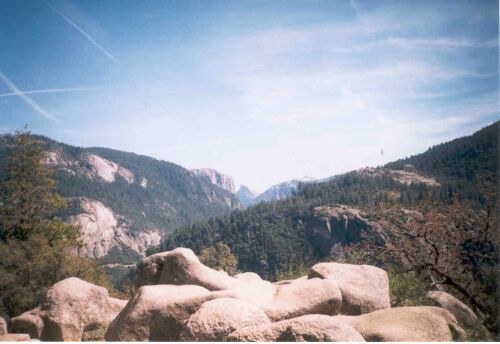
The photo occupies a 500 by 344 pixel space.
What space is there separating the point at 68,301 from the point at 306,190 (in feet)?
615

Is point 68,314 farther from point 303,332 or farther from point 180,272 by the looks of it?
point 303,332

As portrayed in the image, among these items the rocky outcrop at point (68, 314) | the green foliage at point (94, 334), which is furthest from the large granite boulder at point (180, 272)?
the green foliage at point (94, 334)

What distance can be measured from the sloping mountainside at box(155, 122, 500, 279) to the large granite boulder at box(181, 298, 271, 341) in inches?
4801

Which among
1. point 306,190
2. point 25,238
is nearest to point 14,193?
point 25,238

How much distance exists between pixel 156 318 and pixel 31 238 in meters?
21.2

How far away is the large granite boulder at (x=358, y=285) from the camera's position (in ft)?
33.1

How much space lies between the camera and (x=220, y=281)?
36.1 feet

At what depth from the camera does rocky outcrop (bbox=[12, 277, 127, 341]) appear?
11.5 m

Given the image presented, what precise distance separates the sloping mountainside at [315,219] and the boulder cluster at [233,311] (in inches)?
4641

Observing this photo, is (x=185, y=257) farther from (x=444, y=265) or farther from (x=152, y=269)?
(x=444, y=265)

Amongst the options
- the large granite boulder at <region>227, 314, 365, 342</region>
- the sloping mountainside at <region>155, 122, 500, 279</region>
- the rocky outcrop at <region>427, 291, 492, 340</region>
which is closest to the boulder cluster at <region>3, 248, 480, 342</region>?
the large granite boulder at <region>227, 314, 365, 342</region>

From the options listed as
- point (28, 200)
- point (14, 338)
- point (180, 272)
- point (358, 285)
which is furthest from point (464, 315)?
point (28, 200)

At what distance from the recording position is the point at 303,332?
20.4 feet

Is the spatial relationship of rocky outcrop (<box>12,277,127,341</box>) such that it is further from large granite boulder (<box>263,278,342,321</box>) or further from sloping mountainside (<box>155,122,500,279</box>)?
sloping mountainside (<box>155,122,500,279</box>)
